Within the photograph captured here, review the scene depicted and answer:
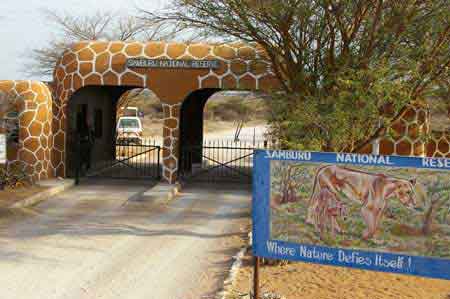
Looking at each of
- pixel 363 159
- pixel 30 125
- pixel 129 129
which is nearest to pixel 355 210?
pixel 363 159

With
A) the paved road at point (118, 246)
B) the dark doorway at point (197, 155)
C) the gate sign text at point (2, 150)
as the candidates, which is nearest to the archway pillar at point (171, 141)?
the dark doorway at point (197, 155)

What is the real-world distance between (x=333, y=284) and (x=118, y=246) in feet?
13.0

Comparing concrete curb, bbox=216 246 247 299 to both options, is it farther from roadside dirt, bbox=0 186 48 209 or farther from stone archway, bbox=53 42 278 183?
stone archway, bbox=53 42 278 183

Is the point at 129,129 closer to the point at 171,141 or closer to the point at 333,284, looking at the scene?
the point at 171,141

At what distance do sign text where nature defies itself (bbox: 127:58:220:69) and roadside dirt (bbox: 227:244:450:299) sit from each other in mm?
8755

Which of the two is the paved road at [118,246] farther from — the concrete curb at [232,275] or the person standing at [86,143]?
the person standing at [86,143]

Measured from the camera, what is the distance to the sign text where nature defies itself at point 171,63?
16491mm

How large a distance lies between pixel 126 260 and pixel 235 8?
4.97 meters

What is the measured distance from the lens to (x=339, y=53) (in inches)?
447

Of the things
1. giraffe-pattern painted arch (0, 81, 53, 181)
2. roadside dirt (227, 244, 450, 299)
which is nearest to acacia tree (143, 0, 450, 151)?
roadside dirt (227, 244, 450, 299)

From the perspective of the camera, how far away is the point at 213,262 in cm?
929

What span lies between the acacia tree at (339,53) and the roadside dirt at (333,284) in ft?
6.10

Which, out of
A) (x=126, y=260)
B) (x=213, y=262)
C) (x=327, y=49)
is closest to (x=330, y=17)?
(x=327, y=49)

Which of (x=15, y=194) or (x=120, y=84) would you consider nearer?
(x=15, y=194)
